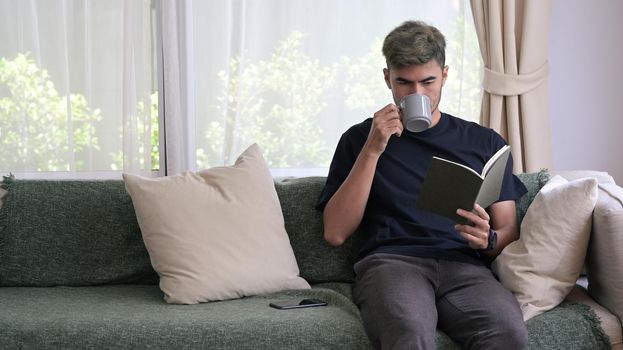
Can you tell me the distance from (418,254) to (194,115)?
1.54 meters

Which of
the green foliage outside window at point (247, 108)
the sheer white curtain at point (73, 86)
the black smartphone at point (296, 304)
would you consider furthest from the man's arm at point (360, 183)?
the sheer white curtain at point (73, 86)

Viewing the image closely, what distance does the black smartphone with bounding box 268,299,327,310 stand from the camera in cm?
234

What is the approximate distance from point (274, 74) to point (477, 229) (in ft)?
5.11

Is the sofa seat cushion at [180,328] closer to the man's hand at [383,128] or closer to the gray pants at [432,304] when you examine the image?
the gray pants at [432,304]

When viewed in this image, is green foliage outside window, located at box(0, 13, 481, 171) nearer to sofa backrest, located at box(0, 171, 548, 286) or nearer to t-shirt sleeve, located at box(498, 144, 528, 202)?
sofa backrest, located at box(0, 171, 548, 286)

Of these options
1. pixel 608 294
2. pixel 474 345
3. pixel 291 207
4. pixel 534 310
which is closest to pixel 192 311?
pixel 291 207

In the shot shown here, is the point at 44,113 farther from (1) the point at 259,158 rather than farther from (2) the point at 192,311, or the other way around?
(2) the point at 192,311

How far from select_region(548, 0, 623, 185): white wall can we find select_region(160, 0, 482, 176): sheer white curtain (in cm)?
50

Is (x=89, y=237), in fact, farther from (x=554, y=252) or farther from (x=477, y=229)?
(x=554, y=252)

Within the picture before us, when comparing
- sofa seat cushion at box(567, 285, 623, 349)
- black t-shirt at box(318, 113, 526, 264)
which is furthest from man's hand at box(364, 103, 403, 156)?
sofa seat cushion at box(567, 285, 623, 349)

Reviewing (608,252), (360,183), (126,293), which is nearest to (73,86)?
(126,293)

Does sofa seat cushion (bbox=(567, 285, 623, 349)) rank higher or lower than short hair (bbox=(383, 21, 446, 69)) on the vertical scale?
lower

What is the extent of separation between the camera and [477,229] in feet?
7.54

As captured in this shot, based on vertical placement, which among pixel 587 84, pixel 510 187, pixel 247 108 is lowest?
pixel 510 187
